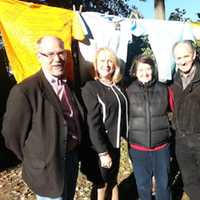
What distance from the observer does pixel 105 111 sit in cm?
386

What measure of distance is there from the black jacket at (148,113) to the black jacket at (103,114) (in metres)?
0.16

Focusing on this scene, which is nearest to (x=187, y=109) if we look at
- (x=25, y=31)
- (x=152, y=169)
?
(x=152, y=169)

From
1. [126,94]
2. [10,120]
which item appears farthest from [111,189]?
[10,120]

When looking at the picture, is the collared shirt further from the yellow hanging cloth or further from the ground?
the ground

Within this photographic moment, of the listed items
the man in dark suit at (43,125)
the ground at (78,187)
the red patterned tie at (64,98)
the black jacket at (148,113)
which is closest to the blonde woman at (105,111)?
the black jacket at (148,113)

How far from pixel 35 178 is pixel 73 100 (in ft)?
2.37

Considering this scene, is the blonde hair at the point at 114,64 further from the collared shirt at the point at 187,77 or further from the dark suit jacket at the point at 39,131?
the dark suit jacket at the point at 39,131

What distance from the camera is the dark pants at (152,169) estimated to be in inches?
166

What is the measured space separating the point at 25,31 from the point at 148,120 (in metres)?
1.56

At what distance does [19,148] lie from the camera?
3.29 meters

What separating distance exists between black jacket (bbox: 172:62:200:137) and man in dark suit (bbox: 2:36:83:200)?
1297 mm

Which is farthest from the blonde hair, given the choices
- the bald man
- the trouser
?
the trouser

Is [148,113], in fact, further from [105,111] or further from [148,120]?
[105,111]

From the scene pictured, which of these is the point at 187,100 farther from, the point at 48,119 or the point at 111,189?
the point at 48,119
